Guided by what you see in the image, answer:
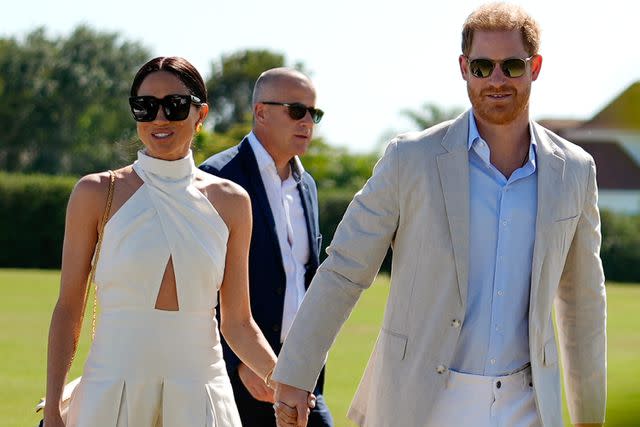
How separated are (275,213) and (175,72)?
2038 mm

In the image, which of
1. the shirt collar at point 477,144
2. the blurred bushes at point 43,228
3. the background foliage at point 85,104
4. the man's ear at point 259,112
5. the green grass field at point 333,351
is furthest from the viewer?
the background foliage at point 85,104

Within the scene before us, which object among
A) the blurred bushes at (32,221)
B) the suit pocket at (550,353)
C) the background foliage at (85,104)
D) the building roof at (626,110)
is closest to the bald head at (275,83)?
the suit pocket at (550,353)

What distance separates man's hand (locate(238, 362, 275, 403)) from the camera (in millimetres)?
6348

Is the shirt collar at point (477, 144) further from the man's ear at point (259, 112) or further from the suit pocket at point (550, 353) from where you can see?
the man's ear at point (259, 112)

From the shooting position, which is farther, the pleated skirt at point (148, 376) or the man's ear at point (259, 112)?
the man's ear at point (259, 112)

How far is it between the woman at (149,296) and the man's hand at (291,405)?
18cm

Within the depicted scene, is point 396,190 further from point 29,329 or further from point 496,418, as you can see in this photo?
point 29,329

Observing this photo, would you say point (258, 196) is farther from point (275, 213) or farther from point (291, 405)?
point (291, 405)

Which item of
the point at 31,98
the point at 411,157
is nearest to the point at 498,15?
the point at 411,157

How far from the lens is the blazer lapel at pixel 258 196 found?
275 inches

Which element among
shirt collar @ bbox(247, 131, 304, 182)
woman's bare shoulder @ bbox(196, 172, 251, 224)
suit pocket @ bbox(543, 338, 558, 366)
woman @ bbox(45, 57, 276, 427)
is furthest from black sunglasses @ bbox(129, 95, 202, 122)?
shirt collar @ bbox(247, 131, 304, 182)

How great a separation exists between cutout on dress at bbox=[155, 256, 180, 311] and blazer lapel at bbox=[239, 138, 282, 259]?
2.11 metres

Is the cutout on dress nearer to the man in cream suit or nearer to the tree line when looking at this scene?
the man in cream suit

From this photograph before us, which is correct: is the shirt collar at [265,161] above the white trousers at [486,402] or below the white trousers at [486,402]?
above
